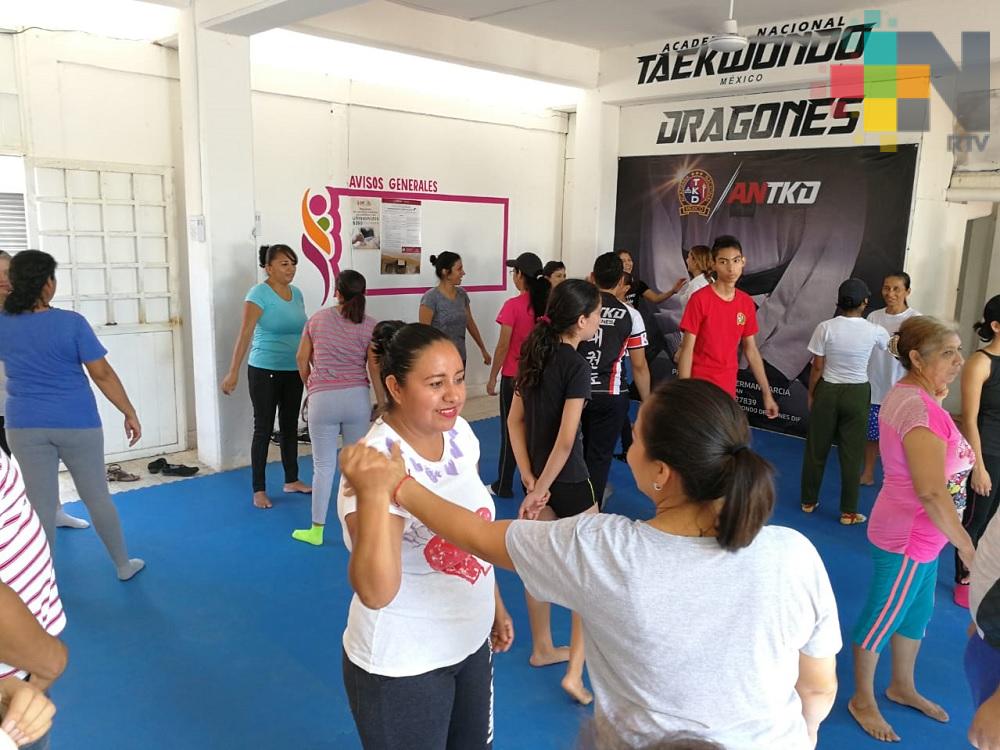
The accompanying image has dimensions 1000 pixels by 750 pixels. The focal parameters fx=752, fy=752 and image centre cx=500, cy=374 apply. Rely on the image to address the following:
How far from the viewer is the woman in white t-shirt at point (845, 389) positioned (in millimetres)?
4488

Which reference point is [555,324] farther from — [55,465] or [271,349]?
[271,349]

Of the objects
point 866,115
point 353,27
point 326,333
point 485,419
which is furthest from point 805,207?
point 326,333

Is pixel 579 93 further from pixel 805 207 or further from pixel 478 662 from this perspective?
pixel 478 662

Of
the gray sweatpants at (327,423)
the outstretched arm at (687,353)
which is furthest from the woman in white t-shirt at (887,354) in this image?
the gray sweatpants at (327,423)

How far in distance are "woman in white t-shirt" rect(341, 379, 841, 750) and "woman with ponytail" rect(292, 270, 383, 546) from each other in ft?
9.47

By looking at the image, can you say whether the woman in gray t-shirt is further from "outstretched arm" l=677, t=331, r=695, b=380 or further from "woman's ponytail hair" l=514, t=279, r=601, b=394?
"woman's ponytail hair" l=514, t=279, r=601, b=394

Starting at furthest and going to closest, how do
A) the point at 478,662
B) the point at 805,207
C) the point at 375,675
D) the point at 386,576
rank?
1. the point at 805,207
2. the point at 478,662
3. the point at 375,675
4. the point at 386,576

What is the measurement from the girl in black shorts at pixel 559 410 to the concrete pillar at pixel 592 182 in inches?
197

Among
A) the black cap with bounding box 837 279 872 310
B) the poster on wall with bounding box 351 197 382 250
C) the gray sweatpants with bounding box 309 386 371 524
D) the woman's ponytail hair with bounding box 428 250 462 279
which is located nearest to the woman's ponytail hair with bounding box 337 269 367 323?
the gray sweatpants with bounding box 309 386 371 524

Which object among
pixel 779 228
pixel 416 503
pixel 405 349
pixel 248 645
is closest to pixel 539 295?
pixel 248 645

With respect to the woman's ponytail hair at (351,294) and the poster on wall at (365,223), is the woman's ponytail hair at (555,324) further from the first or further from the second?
the poster on wall at (365,223)

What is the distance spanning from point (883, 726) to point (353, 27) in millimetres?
5526

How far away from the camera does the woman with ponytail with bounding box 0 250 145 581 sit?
10.5ft

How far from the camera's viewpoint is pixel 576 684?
2.87 m
